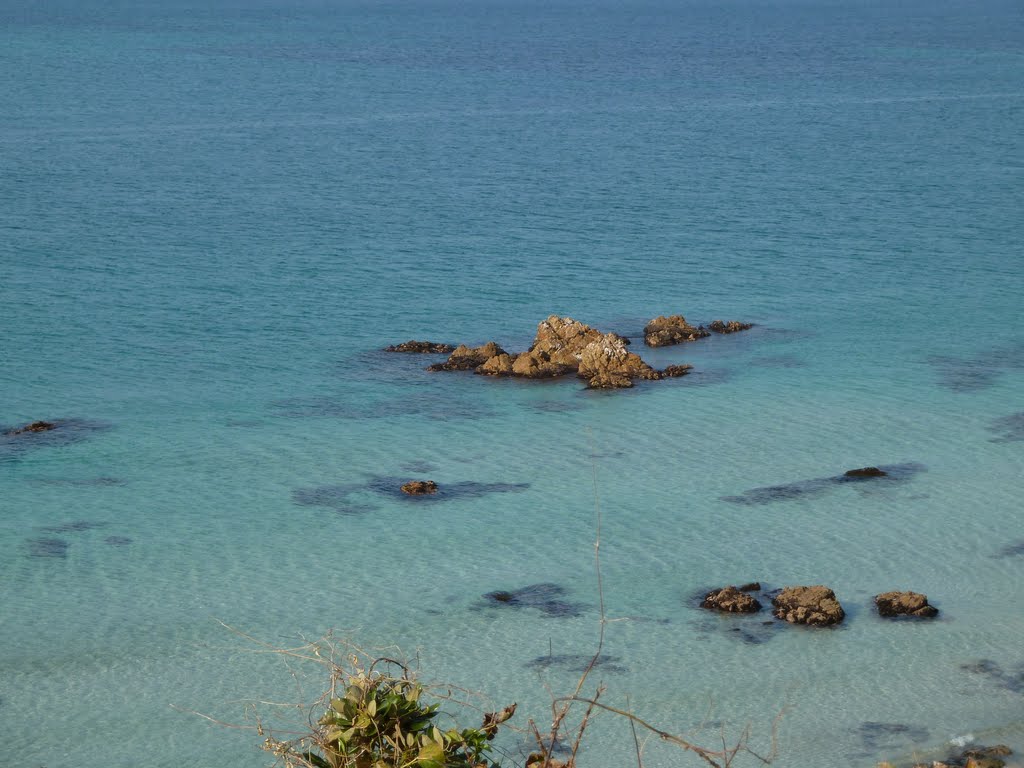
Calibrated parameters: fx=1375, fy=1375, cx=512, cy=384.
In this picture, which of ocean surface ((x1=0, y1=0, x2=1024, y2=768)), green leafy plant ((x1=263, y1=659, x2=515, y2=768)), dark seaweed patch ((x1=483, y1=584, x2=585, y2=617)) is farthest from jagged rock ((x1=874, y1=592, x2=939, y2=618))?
green leafy plant ((x1=263, y1=659, x2=515, y2=768))

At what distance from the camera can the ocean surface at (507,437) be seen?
16312 mm

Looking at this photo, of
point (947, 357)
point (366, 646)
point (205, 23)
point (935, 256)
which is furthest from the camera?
point (205, 23)

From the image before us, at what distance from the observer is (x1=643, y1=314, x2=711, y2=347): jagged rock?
29.6m

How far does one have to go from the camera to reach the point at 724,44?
121938 mm

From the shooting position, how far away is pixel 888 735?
14852 millimetres

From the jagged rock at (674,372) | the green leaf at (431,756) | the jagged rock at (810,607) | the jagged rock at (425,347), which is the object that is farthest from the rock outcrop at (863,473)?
the green leaf at (431,756)

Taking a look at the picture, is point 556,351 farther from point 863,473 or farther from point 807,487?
point 863,473

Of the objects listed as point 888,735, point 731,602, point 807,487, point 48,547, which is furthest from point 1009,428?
point 48,547

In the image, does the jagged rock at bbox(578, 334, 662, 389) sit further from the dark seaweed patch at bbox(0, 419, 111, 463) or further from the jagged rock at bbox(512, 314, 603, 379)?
the dark seaweed patch at bbox(0, 419, 111, 463)

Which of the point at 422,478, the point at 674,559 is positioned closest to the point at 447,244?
the point at 422,478

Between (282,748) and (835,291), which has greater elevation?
(282,748)

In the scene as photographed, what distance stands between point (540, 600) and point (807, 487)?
589 cm

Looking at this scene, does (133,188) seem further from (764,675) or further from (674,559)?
(764,675)

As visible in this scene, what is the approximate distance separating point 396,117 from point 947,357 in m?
45.8
